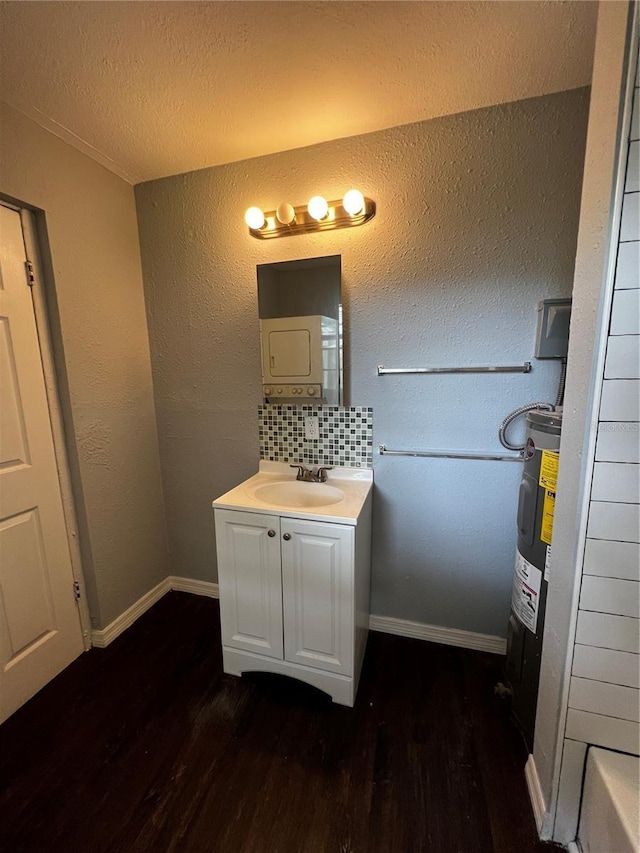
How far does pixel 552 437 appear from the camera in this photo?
1.11 m

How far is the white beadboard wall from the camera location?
771 millimetres

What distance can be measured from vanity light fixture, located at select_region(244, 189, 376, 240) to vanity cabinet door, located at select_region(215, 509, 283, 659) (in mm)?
1296

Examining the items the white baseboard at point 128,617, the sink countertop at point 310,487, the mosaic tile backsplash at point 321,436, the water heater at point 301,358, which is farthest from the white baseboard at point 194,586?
the water heater at point 301,358

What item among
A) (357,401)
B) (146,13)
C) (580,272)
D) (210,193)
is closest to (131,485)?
(357,401)

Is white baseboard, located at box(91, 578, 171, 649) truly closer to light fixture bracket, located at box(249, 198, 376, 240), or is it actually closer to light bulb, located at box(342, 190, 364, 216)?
light fixture bracket, located at box(249, 198, 376, 240)

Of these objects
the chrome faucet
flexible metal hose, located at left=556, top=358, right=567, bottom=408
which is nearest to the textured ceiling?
flexible metal hose, located at left=556, top=358, right=567, bottom=408

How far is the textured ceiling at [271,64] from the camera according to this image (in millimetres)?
983

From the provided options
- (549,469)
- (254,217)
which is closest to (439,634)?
(549,469)

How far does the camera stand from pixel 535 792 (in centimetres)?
105

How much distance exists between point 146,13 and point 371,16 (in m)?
0.65

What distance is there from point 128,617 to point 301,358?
5.50 feet

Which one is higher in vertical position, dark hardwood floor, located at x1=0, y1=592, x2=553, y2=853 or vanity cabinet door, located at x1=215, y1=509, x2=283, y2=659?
vanity cabinet door, located at x1=215, y1=509, x2=283, y2=659

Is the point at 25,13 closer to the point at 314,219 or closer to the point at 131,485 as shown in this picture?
the point at 314,219

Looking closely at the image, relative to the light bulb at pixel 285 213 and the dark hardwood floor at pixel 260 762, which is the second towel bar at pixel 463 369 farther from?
the dark hardwood floor at pixel 260 762
